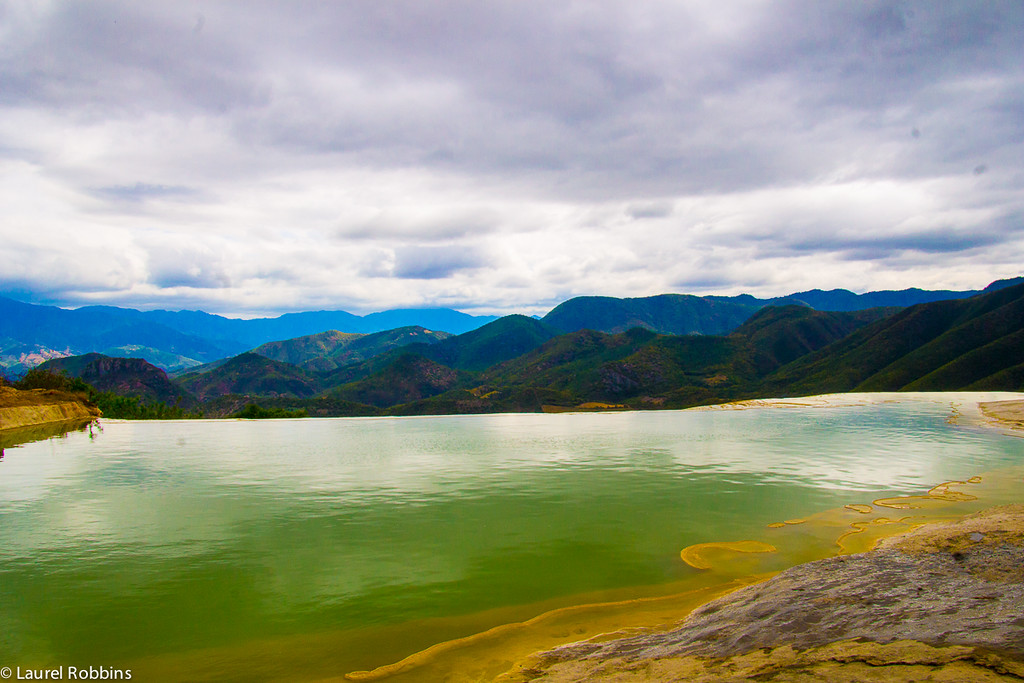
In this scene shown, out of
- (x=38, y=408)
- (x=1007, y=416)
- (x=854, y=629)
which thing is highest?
(x=38, y=408)

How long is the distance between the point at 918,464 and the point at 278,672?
47.7 meters

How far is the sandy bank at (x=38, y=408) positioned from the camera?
297ft

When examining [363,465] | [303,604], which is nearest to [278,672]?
[303,604]

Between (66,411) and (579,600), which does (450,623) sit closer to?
(579,600)

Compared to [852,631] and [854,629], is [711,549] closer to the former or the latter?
[854,629]

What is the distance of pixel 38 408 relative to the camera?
101m

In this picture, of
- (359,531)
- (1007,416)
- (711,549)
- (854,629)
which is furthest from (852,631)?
(1007,416)

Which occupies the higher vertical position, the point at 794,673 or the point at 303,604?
the point at 794,673

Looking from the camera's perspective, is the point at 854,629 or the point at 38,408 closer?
the point at 854,629

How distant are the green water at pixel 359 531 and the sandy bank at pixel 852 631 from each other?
455 centimetres

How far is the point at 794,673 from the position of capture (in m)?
9.22

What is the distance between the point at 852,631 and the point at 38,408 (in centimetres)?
13476

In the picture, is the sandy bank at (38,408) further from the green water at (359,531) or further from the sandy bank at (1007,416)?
the sandy bank at (1007,416)

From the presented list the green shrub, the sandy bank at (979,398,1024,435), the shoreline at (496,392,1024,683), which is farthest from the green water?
the green shrub
